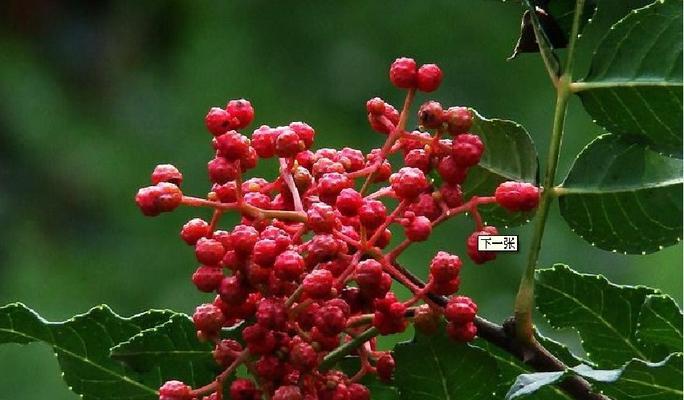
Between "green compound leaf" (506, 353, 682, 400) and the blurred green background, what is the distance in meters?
2.19

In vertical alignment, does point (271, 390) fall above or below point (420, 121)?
below

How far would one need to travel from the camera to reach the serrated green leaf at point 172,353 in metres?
0.80

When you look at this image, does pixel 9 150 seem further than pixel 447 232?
Yes

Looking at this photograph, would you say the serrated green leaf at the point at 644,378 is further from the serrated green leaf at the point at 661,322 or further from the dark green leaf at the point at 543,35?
the dark green leaf at the point at 543,35

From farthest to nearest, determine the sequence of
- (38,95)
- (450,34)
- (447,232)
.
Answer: (38,95) → (450,34) → (447,232)

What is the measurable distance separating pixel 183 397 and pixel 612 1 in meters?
0.34

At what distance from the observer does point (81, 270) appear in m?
3.54

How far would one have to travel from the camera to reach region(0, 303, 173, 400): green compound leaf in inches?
33.4

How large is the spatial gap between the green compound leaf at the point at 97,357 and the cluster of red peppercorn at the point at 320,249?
0.29 feet

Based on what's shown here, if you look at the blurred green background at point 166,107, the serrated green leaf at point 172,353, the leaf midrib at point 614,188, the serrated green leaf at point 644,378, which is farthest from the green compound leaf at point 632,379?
the blurred green background at point 166,107

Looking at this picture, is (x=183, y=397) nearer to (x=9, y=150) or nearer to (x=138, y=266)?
(x=138, y=266)

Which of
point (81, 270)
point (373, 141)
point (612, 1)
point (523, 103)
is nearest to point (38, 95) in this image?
point (81, 270)

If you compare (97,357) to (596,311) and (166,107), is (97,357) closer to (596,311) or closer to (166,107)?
(596,311)

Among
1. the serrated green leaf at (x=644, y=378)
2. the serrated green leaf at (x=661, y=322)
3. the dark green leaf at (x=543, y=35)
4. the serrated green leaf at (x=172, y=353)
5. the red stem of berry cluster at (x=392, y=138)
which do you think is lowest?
the serrated green leaf at (x=644, y=378)
